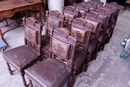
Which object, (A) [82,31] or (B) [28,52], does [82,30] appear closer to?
(A) [82,31]

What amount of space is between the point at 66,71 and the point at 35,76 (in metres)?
0.36

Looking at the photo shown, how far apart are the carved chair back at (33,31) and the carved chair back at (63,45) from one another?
0.23 metres

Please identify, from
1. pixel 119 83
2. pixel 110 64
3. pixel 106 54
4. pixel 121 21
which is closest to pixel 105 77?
pixel 119 83

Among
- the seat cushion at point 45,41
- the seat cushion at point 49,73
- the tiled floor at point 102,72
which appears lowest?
the tiled floor at point 102,72

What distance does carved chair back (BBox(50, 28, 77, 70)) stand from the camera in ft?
4.00

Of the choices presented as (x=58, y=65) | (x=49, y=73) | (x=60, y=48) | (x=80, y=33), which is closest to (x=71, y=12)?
(x=80, y=33)

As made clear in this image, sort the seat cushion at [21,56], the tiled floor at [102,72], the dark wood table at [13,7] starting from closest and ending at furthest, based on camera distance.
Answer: the seat cushion at [21,56], the tiled floor at [102,72], the dark wood table at [13,7]

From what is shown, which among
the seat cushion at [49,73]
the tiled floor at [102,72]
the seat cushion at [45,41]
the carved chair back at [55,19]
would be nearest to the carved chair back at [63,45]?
the seat cushion at [49,73]

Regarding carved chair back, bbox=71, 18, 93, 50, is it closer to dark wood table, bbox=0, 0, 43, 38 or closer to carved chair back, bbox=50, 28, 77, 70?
carved chair back, bbox=50, 28, 77, 70

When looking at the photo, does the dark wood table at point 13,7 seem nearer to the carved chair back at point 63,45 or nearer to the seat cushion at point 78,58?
the carved chair back at point 63,45

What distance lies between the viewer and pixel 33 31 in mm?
1485

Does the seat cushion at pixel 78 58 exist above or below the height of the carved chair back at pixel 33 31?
below

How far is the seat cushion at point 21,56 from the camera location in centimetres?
142

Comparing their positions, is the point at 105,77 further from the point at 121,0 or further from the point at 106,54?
the point at 121,0
